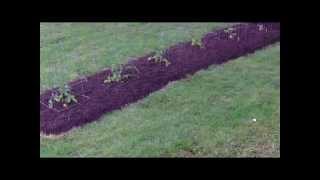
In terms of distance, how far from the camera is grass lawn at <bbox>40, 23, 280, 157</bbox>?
Result: 554 cm

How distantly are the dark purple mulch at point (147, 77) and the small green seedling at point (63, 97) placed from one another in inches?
2.6

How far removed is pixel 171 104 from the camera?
611 centimetres

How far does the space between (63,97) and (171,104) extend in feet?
4.01

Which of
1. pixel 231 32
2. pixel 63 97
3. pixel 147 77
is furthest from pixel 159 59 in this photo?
pixel 63 97

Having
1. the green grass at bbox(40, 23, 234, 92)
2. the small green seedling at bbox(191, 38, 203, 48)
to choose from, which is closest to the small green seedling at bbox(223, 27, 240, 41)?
the green grass at bbox(40, 23, 234, 92)

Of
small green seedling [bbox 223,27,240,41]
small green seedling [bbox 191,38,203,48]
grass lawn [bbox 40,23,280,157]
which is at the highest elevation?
small green seedling [bbox 223,27,240,41]

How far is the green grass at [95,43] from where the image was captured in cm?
668

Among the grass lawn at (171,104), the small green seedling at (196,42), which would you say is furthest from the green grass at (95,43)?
the small green seedling at (196,42)

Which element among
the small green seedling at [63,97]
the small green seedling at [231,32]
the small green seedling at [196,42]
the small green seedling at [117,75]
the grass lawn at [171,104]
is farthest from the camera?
the small green seedling at [231,32]

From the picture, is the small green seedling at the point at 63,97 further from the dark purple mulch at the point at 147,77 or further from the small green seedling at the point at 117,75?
the small green seedling at the point at 117,75

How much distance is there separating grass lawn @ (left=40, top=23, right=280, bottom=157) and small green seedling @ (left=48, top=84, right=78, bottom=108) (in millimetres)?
261

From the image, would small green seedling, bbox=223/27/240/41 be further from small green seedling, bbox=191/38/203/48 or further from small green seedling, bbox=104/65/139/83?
small green seedling, bbox=104/65/139/83

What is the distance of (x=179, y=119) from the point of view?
19.3ft
